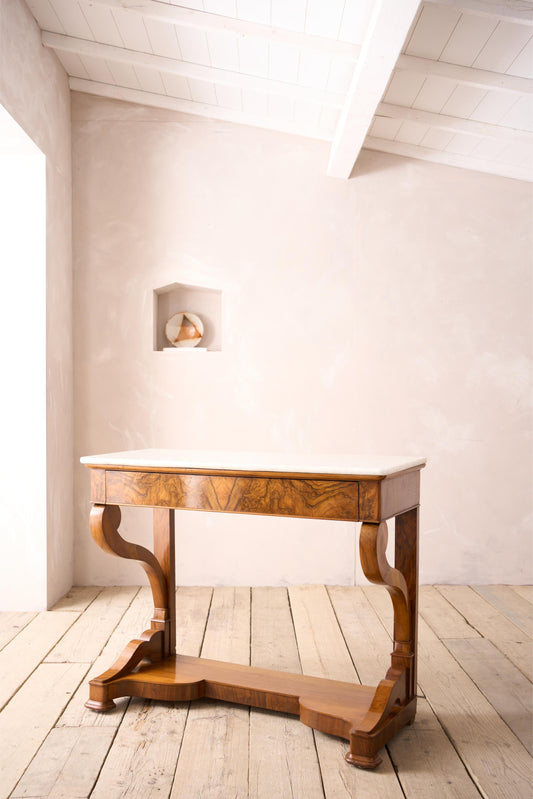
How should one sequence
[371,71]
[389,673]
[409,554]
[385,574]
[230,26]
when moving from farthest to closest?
[230,26] < [371,71] < [409,554] < [389,673] < [385,574]

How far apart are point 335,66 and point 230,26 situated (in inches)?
20.3

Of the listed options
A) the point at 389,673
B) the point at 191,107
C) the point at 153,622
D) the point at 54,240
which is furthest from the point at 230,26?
the point at 389,673

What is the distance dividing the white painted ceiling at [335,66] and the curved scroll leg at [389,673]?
5.83ft

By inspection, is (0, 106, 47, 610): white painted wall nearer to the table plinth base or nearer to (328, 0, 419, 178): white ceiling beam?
the table plinth base

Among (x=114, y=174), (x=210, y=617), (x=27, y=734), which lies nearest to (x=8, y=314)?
(x=114, y=174)

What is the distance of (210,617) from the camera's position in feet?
10.9

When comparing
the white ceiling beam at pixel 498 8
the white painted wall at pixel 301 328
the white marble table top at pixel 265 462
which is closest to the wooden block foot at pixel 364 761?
the white marble table top at pixel 265 462

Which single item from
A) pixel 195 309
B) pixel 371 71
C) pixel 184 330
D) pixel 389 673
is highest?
pixel 371 71

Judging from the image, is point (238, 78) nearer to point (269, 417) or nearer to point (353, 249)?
point (353, 249)

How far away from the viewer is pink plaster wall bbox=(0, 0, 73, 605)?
3.12 meters

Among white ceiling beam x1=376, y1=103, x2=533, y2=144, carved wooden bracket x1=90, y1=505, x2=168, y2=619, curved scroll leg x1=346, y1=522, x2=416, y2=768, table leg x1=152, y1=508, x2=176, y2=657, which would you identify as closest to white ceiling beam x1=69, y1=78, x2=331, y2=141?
white ceiling beam x1=376, y1=103, x2=533, y2=144

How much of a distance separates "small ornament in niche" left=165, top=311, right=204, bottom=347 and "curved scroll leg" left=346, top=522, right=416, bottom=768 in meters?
2.18

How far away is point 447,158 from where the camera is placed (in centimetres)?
391

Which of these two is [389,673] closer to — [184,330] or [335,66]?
[184,330]
